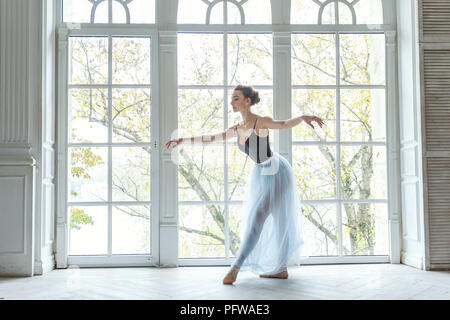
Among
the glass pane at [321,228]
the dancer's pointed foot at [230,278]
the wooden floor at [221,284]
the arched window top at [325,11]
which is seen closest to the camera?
the wooden floor at [221,284]

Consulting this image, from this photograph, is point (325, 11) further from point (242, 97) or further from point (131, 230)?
point (131, 230)

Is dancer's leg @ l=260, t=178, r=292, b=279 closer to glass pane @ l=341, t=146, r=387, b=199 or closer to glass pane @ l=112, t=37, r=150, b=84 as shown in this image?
glass pane @ l=341, t=146, r=387, b=199

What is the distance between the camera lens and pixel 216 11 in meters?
4.30

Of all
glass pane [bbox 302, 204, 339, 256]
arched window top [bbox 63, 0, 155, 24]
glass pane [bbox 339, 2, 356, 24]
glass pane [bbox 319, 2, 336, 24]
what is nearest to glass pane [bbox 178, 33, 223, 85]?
arched window top [bbox 63, 0, 155, 24]

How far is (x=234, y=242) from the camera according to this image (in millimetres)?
4285

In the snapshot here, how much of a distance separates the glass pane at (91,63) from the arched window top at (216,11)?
749 millimetres

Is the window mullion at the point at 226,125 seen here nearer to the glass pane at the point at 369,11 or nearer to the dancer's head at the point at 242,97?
the dancer's head at the point at 242,97

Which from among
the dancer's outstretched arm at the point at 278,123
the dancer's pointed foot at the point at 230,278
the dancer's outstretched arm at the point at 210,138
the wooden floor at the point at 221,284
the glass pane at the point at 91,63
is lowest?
the wooden floor at the point at 221,284

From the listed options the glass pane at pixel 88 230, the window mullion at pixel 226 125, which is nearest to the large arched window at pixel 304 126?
the window mullion at pixel 226 125

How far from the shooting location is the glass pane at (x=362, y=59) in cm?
440

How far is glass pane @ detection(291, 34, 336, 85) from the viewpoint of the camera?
4371 millimetres

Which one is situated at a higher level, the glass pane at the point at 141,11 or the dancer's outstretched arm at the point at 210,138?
the glass pane at the point at 141,11

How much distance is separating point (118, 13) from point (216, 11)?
0.88 m

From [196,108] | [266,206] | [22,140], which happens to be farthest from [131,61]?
[266,206]
